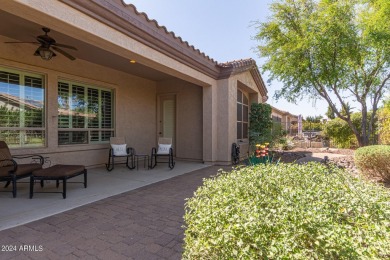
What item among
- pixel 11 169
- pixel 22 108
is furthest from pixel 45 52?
pixel 11 169

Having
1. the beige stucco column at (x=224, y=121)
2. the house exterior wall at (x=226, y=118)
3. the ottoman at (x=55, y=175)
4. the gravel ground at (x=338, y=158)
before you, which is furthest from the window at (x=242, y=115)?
the ottoman at (x=55, y=175)

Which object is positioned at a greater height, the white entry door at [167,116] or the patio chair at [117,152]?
the white entry door at [167,116]

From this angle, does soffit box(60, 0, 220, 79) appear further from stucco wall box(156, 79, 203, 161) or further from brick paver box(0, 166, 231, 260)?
brick paver box(0, 166, 231, 260)

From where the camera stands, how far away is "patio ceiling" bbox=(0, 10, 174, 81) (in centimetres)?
449

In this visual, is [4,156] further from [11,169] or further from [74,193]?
[74,193]

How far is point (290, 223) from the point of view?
1278mm

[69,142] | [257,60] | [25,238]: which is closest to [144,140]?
[69,142]

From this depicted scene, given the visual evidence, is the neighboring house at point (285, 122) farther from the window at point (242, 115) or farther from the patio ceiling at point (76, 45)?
the patio ceiling at point (76, 45)

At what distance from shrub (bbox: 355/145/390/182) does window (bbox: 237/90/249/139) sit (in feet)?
15.1

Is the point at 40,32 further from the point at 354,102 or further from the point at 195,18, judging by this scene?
the point at 354,102

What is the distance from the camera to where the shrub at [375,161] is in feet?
16.1

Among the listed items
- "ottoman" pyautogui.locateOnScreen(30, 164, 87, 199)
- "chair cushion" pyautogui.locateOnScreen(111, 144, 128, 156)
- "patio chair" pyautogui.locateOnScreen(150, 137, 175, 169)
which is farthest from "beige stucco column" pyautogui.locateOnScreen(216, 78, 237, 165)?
"ottoman" pyautogui.locateOnScreen(30, 164, 87, 199)

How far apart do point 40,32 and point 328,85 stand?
29.6ft

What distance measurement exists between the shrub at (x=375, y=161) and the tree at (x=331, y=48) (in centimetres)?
346
